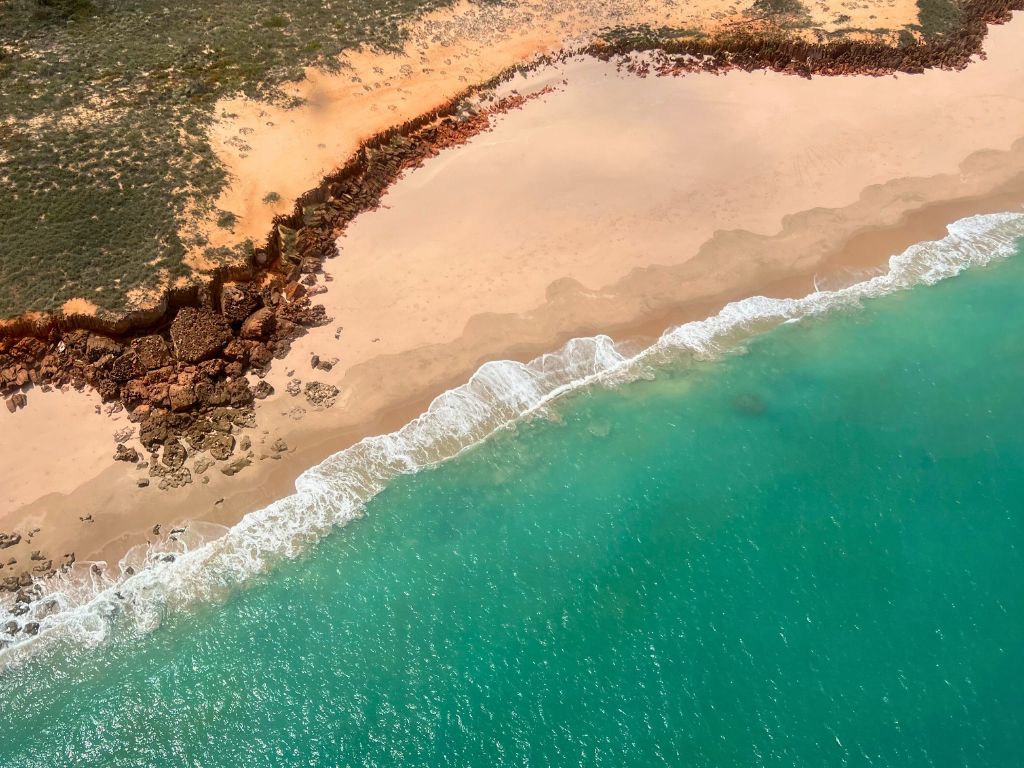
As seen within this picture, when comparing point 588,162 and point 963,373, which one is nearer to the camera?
point 963,373

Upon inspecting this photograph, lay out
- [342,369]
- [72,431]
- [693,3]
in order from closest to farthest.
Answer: [72,431] → [342,369] → [693,3]

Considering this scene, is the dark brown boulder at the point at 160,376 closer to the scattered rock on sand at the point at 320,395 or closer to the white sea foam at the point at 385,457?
the scattered rock on sand at the point at 320,395

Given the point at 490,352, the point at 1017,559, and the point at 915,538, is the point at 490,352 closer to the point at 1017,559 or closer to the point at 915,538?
the point at 915,538

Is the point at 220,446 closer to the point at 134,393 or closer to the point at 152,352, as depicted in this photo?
the point at 134,393

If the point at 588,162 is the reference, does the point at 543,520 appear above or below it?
below

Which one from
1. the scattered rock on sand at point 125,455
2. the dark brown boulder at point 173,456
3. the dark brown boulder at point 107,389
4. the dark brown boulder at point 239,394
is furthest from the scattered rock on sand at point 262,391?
the dark brown boulder at point 107,389

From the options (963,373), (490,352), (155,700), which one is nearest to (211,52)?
(490,352)

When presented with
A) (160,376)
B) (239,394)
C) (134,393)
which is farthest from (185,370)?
(239,394)

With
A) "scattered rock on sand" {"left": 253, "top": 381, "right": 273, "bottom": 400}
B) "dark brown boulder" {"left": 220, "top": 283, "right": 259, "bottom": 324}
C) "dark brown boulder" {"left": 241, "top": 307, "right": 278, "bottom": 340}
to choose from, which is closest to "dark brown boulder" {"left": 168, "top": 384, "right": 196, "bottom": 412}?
"scattered rock on sand" {"left": 253, "top": 381, "right": 273, "bottom": 400}


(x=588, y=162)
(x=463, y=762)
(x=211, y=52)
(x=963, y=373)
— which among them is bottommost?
(x=463, y=762)
